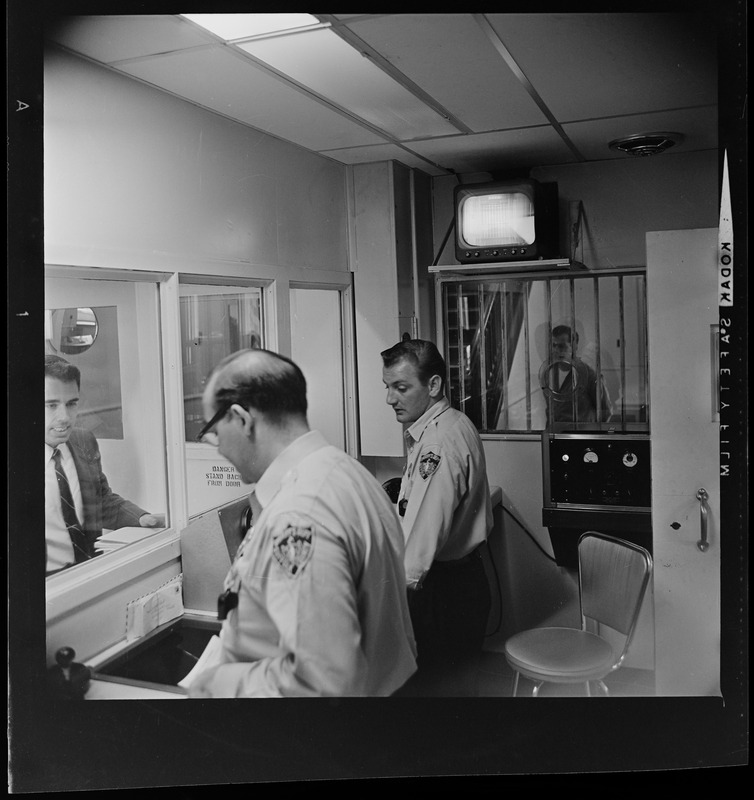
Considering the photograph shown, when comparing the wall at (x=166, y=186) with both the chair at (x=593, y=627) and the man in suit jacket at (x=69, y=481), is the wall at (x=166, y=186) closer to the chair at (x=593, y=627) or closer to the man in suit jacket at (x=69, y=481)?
the man in suit jacket at (x=69, y=481)

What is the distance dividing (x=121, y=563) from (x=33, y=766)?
521mm

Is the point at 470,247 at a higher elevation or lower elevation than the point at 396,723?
higher

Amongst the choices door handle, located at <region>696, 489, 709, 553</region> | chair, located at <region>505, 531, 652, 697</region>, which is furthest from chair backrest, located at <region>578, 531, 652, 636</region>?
door handle, located at <region>696, 489, 709, 553</region>

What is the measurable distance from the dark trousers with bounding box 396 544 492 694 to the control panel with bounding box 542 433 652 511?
0.25m

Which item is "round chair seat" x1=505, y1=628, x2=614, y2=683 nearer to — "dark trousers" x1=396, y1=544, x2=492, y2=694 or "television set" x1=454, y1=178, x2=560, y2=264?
"dark trousers" x1=396, y1=544, x2=492, y2=694

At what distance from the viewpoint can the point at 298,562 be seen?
1.61m

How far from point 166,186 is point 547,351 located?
3.07 ft

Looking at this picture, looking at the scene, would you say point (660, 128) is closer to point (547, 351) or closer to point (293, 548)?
point (547, 351)

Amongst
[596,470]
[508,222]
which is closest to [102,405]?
[508,222]

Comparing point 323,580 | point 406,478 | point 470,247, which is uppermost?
point 470,247

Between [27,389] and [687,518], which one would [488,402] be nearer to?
[687,518]

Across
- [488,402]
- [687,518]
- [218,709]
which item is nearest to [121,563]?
[218,709]

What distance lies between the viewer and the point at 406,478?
1744 millimetres

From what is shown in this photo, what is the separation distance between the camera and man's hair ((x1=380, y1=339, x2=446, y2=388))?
1772 millimetres
